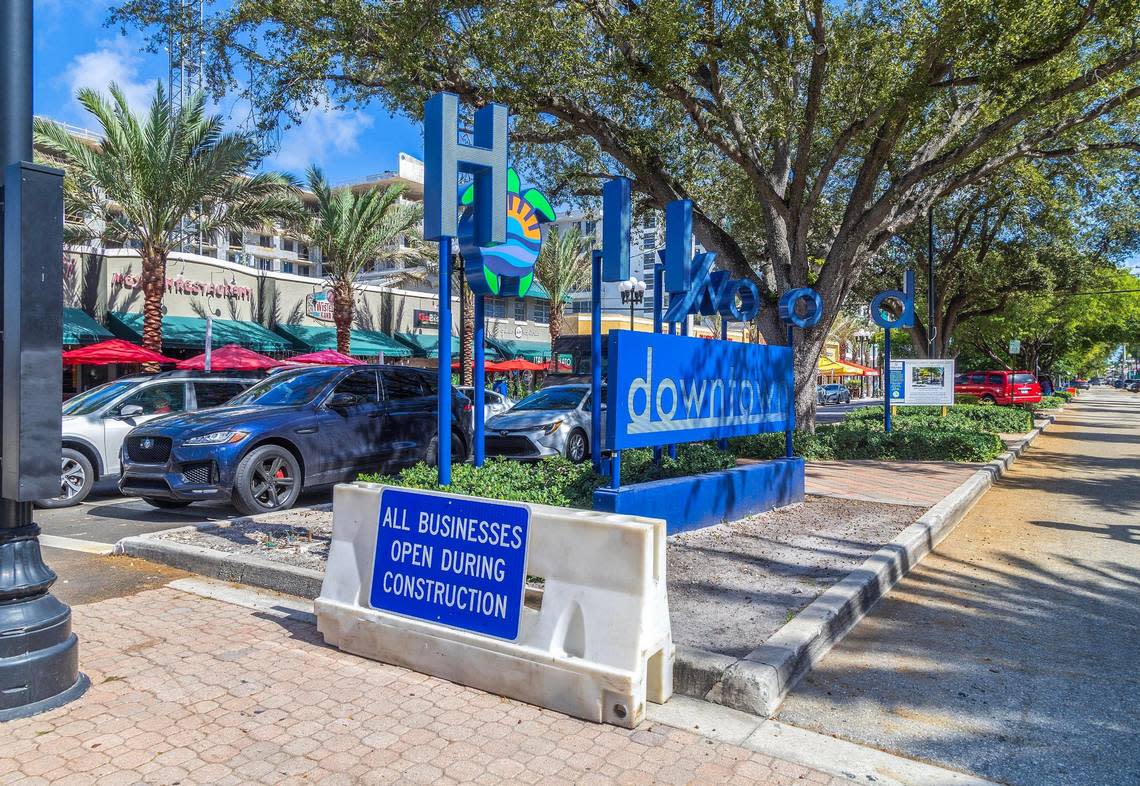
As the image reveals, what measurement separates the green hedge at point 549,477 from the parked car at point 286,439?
163cm

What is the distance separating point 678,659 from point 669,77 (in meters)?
9.29

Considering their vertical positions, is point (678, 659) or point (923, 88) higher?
point (923, 88)

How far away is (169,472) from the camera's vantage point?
8.06 meters

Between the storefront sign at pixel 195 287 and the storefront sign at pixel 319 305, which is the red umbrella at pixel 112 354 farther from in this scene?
the storefront sign at pixel 319 305

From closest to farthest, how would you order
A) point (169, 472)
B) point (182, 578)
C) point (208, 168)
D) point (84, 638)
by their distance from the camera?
point (84, 638), point (182, 578), point (169, 472), point (208, 168)

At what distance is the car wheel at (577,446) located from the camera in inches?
486

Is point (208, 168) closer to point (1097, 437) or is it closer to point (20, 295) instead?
point (20, 295)

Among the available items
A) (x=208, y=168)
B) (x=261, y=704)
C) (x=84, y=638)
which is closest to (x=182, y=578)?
(x=84, y=638)

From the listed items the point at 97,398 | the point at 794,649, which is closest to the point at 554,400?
the point at 97,398

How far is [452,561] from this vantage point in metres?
4.23

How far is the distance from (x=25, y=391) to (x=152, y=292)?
740 inches

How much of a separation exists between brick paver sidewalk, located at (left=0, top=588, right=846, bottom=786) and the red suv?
1260 inches

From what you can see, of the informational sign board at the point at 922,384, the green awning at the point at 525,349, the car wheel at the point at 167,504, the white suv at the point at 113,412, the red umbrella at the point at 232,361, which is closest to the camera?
the car wheel at the point at 167,504

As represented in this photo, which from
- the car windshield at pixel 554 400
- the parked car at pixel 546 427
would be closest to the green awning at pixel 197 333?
the car windshield at pixel 554 400
